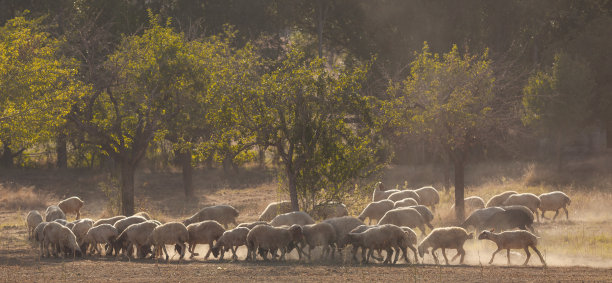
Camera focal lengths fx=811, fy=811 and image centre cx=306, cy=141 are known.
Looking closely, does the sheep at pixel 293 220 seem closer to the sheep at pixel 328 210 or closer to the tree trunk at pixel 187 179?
the sheep at pixel 328 210

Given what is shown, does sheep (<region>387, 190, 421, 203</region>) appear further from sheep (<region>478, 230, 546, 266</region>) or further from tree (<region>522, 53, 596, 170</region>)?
tree (<region>522, 53, 596, 170</region>)

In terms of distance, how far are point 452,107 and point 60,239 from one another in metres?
13.7

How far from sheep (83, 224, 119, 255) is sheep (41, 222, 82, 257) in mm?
567

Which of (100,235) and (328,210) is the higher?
(328,210)

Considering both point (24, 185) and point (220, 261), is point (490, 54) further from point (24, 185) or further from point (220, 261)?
point (220, 261)

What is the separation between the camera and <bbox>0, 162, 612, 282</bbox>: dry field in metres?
17.1

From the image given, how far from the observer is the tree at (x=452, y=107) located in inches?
1112

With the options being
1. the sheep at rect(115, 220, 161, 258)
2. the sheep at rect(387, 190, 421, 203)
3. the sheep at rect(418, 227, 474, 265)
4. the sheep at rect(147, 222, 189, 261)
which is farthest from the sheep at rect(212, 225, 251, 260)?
the sheep at rect(387, 190, 421, 203)

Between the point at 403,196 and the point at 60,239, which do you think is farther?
the point at 403,196

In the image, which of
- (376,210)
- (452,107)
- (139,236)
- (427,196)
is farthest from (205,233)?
(427,196)

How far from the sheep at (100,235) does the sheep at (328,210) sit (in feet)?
23.6

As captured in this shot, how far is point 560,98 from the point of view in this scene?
44656 mm

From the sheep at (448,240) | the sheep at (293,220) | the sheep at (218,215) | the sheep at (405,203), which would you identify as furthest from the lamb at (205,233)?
the sheep at (405,203)

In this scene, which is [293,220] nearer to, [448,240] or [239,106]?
[239,106]
